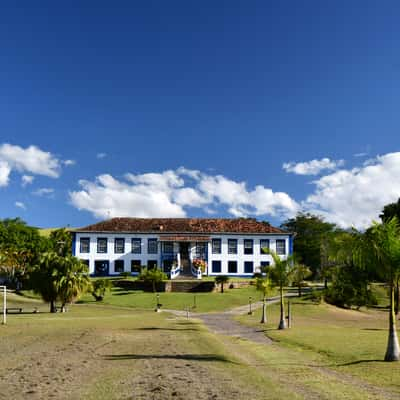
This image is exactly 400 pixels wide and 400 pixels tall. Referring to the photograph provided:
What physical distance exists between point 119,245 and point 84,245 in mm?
4322

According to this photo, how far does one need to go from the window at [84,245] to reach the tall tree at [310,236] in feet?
102

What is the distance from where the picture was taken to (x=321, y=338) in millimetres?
19031

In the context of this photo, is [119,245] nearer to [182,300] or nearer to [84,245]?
[84,245]

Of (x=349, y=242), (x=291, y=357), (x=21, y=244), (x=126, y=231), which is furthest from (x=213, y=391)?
(x=21, y=244)

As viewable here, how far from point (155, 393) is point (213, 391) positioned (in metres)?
1.13

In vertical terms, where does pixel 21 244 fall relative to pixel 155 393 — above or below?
above

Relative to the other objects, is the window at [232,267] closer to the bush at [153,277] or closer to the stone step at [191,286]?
the stone step at [191,286]

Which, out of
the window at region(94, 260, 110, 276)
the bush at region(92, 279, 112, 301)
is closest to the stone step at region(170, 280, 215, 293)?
the bush at region(92, 279, 112, 301)

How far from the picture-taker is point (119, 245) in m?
58.8

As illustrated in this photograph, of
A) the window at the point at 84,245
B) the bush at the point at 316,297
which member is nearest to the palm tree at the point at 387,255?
the bush at the point at 316,297

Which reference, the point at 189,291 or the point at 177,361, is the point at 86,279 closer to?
the point at 189,291

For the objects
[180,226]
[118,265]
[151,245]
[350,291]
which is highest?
[180,226]

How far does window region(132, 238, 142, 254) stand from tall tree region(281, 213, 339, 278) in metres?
25.0

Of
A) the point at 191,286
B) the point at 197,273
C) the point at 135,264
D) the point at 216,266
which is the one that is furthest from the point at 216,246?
the point at 191,286
